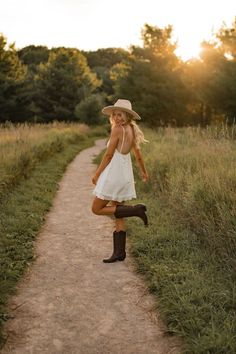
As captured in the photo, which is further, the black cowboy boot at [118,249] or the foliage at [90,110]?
the foliage at [90,110]

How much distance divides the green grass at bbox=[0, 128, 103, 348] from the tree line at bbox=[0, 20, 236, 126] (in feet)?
16.3

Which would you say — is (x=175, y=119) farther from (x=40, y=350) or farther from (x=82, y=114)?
(x=40, y=350)

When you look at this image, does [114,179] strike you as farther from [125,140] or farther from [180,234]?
[180,234]

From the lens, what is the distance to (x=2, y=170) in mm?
8758

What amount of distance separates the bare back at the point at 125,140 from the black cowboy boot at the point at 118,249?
46.8 inches

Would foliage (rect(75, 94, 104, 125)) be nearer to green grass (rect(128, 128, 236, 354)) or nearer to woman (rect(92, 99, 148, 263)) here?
green grass (rect(128, 128, 236, 354))

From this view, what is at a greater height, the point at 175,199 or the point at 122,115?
the point at 122,115

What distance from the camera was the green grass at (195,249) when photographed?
134 inches

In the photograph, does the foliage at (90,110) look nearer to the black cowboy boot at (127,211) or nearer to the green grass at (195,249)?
the green grass at (195,249)

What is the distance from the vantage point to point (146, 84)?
2717 cm

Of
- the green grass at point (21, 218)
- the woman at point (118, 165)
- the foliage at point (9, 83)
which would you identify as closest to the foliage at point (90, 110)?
the foliage at point (9, 83)

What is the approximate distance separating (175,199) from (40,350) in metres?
4.25

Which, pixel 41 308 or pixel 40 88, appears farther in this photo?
pixel 40 88

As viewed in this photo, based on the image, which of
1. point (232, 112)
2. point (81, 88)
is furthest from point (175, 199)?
point (81, 88)
